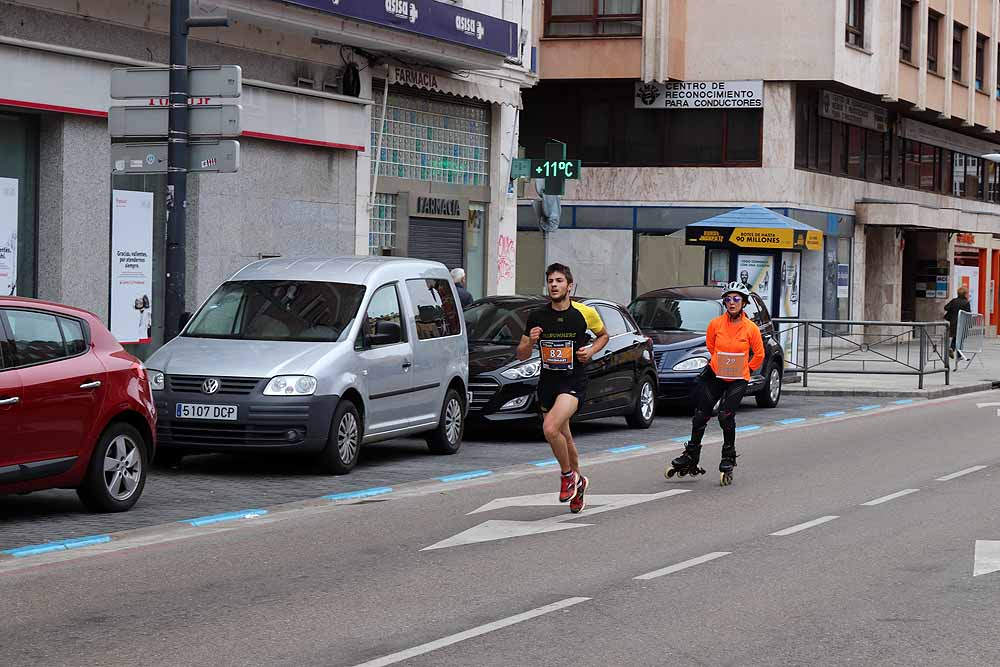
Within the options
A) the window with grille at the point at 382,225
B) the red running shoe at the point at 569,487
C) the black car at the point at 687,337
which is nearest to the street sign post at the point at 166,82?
the red running shoe at the point at 569,487

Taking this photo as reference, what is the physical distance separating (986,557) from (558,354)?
11.3 ft

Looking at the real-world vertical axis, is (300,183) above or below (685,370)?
above

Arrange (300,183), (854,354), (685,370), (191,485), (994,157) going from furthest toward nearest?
(994,157)
(854,354)
(300,183)
(685,370)
(191,485)

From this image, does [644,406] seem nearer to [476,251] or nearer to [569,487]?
[569,487]

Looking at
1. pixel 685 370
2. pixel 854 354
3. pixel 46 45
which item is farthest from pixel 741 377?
pixel 854 354

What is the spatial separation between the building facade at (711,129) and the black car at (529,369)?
684 inches

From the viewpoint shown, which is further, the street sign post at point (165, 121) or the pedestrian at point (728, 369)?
the street sign post at point (165, 121)

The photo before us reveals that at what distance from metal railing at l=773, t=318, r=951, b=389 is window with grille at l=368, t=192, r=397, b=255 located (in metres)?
6.48

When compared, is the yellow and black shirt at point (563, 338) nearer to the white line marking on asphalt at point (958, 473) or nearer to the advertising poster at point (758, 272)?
the white line marking on asphalt at point (958, 473)

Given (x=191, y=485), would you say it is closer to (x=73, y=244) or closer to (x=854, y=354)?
(x=73, y=244)

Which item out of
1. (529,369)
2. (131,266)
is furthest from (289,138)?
(529,369)

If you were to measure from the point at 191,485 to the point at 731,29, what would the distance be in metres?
29.0

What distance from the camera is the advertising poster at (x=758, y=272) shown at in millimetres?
34531

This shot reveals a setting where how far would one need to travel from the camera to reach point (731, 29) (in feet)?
129
